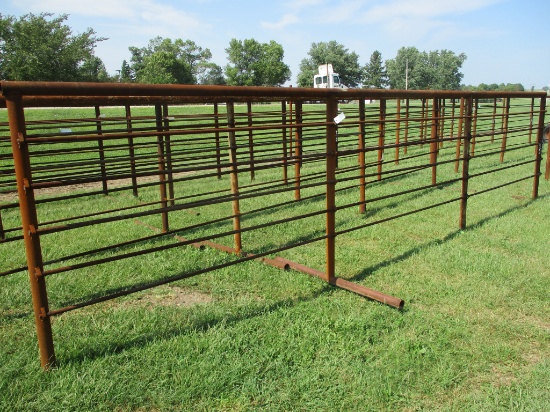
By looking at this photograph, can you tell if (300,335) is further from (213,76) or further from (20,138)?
(213,76)

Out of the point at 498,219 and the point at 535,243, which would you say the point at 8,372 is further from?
the point at 498,219

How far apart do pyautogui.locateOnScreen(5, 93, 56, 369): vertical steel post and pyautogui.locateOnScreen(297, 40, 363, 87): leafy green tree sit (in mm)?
86586

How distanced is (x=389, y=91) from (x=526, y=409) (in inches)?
105

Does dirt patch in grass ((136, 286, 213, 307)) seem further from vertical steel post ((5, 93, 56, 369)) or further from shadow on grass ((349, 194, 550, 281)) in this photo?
shadow on grass ((349, 194, 550, 281))

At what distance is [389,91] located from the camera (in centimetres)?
393

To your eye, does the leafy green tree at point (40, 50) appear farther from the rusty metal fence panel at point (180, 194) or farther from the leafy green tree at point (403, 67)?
the leafy green tree at point (403, 67)

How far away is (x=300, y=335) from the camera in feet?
8.91

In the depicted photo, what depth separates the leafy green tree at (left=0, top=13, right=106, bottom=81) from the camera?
37.4 meters

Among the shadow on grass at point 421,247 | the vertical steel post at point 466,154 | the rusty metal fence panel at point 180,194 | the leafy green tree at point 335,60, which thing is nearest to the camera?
the rusty metal fence panel at point 180,194

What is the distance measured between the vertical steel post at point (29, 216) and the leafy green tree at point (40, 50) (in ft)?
128

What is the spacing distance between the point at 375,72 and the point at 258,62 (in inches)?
1170

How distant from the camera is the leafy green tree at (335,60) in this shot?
86812 millimetres

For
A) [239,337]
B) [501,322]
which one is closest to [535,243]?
[501,322]

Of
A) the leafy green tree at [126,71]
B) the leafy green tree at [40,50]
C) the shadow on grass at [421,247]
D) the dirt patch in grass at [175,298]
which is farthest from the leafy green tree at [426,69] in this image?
the dirt patch in grass at [175,298]
